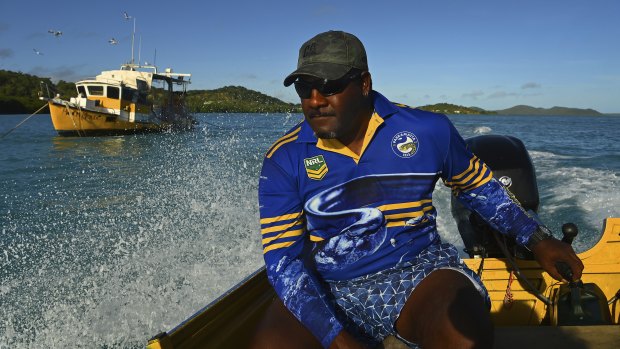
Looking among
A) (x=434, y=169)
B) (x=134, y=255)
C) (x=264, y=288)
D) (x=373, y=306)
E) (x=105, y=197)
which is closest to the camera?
(x=373, y=306)

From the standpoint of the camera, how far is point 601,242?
3.43 metres

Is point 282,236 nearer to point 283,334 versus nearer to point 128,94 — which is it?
point 283,334

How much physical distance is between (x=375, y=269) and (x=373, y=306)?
17 centimetres

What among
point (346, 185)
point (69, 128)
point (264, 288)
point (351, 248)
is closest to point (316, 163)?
point (346, 185)

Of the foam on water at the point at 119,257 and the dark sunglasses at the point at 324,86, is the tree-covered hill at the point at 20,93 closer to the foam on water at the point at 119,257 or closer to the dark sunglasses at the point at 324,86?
the foam on water at the point at 119,257

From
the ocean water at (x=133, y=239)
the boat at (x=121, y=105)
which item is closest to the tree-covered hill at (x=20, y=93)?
the boat at (x=121, y=105)

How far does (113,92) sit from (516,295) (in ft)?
122

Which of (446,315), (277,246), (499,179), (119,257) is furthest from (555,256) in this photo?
(119,257)

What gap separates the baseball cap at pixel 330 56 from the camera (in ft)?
7.45

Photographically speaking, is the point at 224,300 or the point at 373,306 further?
the point at 224,300

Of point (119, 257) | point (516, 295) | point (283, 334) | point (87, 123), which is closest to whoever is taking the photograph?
point (283, 334)

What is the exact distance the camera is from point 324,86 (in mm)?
2293

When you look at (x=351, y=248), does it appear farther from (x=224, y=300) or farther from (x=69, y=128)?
(x=69, y=128)

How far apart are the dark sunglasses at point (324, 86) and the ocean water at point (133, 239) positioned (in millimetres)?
3305
